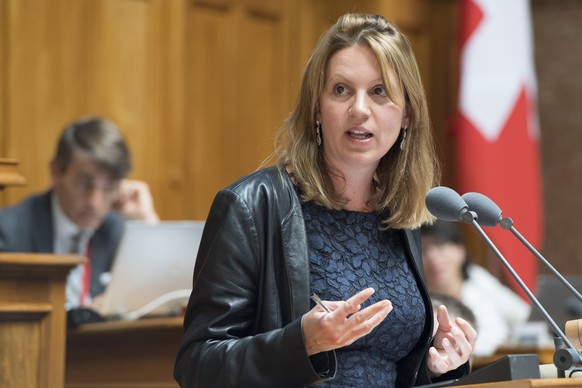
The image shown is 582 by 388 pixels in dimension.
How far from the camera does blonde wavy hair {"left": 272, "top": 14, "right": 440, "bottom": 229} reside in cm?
247

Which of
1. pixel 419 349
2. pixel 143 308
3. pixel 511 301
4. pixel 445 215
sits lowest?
pixel 511 301

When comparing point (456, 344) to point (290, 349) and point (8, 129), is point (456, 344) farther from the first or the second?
point (8, 129)

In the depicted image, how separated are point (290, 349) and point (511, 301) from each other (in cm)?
550

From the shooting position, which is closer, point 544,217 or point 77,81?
point 77,81

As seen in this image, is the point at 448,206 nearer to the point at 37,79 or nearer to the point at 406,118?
the point at 406,118

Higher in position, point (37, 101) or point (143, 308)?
point (37, 101)

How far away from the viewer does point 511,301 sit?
7.39 meters

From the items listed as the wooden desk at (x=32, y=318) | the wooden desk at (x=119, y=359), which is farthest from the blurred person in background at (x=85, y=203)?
the wooden desk at (x=32, y=318)

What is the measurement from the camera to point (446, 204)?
7.48 ft

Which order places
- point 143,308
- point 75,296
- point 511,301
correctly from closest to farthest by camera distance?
point 143,308 → point 75,296 → point 511,301

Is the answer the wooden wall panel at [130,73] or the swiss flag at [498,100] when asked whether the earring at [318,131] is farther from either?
the swiss flag at [498,100]

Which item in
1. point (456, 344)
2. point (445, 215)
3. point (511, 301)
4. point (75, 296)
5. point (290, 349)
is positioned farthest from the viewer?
point (511, 301)

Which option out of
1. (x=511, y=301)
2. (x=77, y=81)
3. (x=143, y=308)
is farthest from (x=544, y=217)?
(x=143, y=308)

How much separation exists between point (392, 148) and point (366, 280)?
388 millimetres
